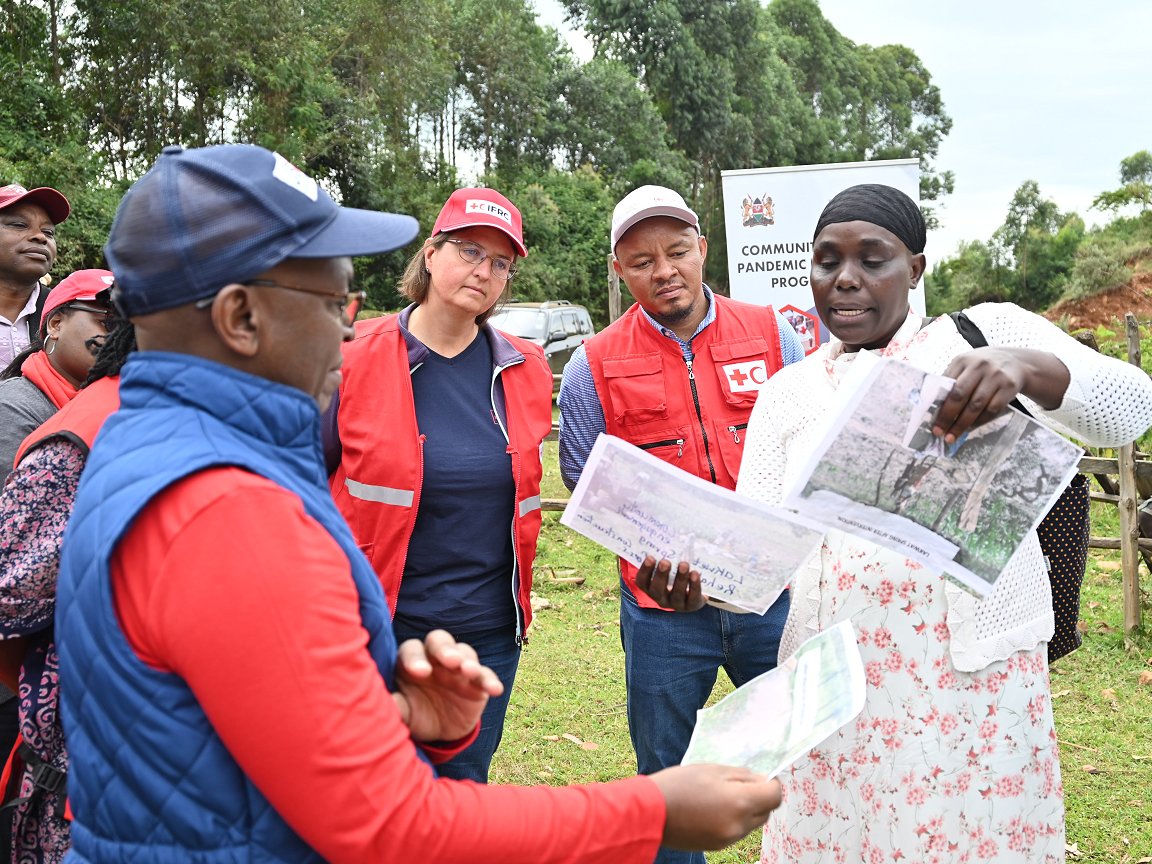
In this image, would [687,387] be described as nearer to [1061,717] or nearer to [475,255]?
[475,255]

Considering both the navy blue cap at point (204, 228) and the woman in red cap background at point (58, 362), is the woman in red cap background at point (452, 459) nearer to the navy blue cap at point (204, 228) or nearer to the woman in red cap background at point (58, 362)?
the woman in red cap background at point (58, 362)

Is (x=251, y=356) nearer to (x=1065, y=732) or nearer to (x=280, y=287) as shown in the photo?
(x=280, y=287)

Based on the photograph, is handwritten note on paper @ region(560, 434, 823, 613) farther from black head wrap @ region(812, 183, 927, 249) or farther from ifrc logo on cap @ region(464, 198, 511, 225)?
ifrc logo on cap @ region(464, 198, 511, 225)

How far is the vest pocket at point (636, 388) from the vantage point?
3383 mm

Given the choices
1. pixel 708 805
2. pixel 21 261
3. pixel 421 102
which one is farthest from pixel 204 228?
pixel 421 102

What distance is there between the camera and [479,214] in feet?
10.6

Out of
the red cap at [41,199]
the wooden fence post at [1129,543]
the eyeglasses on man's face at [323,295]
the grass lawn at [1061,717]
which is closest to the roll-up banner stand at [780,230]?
the wooden fence post at [1129,543]

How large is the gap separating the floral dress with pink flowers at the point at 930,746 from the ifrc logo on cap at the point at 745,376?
1.06 meters

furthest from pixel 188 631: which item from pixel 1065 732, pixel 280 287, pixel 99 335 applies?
pixel 1065 732

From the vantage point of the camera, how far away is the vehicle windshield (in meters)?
17.1

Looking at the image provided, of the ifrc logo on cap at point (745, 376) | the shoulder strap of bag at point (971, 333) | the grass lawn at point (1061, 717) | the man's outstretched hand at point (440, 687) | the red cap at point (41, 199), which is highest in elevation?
the red cap at point (41, 199)

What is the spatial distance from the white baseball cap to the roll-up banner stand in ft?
13.4

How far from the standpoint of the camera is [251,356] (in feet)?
4.45

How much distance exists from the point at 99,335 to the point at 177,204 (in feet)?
5.74
